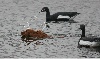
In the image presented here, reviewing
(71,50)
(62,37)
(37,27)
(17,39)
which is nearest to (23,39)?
(17,39)

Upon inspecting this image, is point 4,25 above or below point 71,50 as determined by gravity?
below

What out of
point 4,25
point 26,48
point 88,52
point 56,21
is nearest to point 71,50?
point 88,52

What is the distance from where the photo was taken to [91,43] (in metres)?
26.9

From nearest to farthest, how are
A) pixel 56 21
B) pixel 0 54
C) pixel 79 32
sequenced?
pixel 0 54 < pixel 79 32 < pixel 56 21

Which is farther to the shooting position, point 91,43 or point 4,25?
point 4,25

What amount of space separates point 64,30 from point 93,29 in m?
2.80

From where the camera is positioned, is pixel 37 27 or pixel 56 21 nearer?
pixel 37 27

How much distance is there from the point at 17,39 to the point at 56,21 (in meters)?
13.5

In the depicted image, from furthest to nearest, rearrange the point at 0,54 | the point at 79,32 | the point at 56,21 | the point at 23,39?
the point at 56,21 < the point at 79,32 < the point at 23,39 < the point at 0,54

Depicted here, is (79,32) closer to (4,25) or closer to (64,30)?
(64,30)

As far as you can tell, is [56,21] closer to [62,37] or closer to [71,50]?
[62,37]

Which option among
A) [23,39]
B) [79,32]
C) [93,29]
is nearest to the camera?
[23,39]

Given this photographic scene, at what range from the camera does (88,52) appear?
2578 centimetres

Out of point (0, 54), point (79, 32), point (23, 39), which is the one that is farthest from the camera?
point (79, 32)
